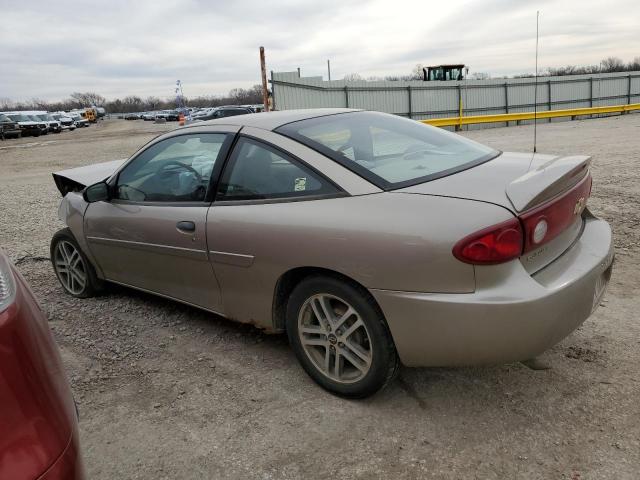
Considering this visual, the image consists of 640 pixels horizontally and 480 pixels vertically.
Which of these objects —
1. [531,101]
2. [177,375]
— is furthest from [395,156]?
[531,101]

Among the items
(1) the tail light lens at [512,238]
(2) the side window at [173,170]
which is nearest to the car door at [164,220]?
(2) the side window at [173,170]

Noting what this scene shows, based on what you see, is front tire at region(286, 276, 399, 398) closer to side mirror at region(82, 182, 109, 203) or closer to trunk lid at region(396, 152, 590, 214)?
trunk lid at region(396, 152, 590, 214)

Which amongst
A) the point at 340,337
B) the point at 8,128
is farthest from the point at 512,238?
the point at 8,128

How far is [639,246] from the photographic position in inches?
187

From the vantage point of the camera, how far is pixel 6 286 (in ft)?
4.94

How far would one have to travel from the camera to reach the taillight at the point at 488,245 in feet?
7.09

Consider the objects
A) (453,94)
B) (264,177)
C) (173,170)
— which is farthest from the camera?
(453,94)

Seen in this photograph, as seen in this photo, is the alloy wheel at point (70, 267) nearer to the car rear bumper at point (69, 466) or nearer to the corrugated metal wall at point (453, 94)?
the car rear bumper at point (69, 466)

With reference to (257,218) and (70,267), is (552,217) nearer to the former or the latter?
(257,218)

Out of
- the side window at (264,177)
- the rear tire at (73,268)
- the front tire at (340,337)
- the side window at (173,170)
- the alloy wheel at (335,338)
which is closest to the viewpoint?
the front tire at (340,337)

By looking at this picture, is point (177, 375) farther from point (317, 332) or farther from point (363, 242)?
point (363, 242)

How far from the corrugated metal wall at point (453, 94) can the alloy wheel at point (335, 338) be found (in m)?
16.6

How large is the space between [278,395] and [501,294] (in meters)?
1.33

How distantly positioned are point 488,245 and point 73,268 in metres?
3.53
